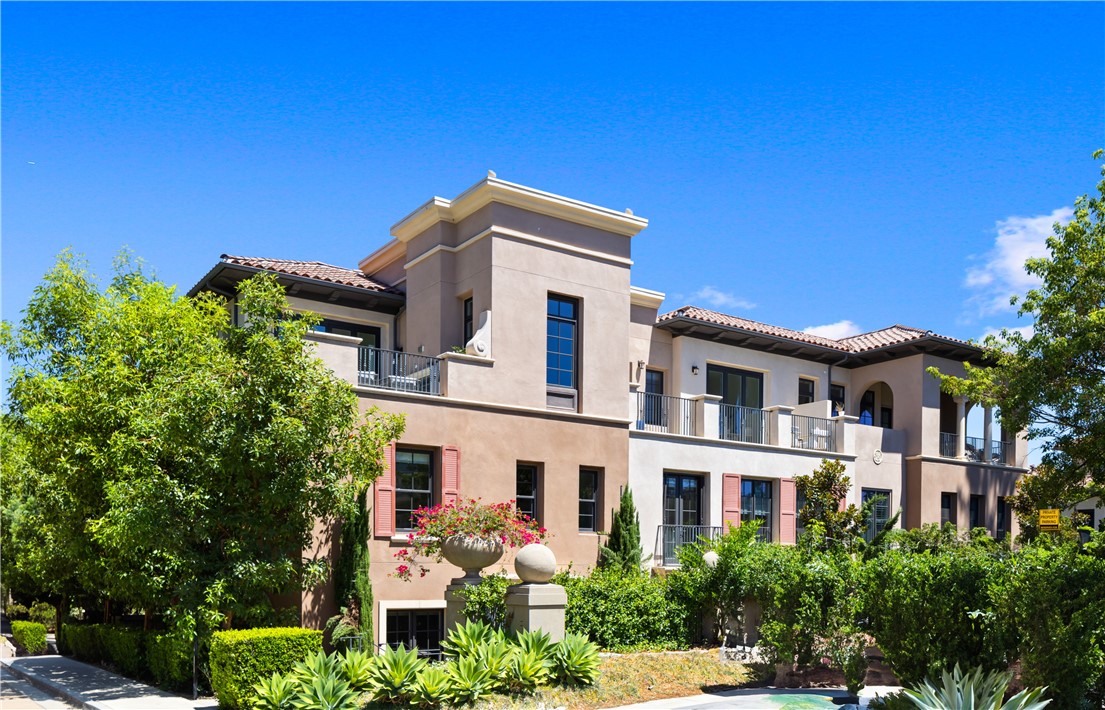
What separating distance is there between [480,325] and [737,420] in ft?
29.5

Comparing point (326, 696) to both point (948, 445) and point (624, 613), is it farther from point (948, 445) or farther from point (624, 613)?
point (948, 445)

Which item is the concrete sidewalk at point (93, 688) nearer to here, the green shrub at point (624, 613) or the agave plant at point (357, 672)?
the agave plant at point (357, 672)

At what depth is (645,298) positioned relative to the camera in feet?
88.9

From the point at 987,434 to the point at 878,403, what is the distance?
3.59 meters

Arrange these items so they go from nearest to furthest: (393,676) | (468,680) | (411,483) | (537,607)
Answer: (393,676) < (468,680) < (537,607) < (411,483)

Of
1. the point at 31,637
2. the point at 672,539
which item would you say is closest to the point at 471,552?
the point at 672,539

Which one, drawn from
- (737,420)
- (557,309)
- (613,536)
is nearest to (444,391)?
(557,309)

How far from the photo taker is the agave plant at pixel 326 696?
12336mm

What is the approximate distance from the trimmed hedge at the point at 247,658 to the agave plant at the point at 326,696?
5.18 feet

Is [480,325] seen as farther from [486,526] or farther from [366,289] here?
[486,526]

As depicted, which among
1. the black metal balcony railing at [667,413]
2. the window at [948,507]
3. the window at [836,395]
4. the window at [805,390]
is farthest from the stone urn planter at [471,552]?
the window at [948,507]

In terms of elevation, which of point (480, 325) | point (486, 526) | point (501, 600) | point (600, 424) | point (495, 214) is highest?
point (495, 214)

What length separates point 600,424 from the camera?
74.6 feet

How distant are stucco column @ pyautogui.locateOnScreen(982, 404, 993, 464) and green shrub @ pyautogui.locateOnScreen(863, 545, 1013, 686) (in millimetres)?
19910
